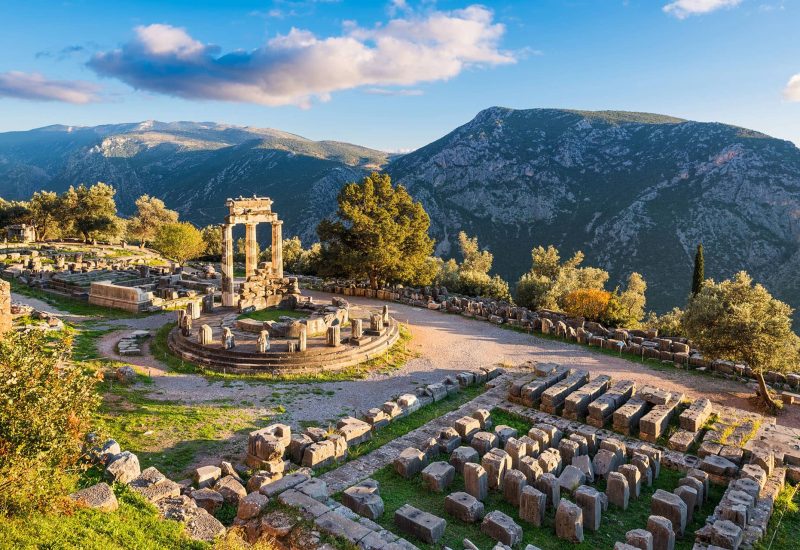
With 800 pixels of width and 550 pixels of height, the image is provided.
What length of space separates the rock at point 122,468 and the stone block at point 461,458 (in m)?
7.49

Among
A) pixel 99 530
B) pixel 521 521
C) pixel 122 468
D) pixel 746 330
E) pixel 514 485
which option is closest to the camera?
pixel 99 530

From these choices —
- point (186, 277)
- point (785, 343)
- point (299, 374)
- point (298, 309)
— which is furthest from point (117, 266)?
point (785, 343)

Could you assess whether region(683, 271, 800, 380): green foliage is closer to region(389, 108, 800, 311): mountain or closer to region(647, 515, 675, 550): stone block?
region(647, 515, 675, 550): stone block

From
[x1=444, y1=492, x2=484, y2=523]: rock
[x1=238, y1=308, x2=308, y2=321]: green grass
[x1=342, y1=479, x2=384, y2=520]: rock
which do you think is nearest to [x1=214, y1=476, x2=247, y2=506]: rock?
[x1=342, y1=479, x2=384, y2=520]: rock

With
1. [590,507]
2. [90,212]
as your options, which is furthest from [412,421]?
[90,212]

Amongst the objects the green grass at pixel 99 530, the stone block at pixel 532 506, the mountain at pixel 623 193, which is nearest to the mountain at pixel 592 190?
the mountain at pixel 623 193

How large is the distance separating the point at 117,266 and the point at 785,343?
4591 centimetres

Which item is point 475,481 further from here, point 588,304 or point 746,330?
point 588,304

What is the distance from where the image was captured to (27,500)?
7.20 m

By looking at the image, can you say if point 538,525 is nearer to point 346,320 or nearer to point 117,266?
point 346,320

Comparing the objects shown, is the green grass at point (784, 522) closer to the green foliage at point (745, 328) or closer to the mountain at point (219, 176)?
Answer: the green foliage at point (745, 328)

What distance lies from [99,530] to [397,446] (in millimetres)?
7819

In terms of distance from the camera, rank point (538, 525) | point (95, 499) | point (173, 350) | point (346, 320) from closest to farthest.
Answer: point (95, 499) → point (538, 525) → point (173, 350) → point (346, 320)

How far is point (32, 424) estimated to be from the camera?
750cm
